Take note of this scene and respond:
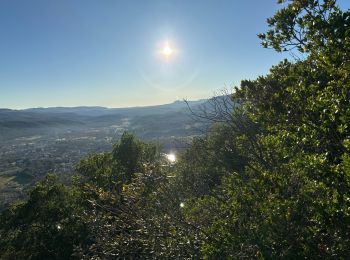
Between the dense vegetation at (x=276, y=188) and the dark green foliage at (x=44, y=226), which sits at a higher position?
the dense vegetation at (x=276, y=188)

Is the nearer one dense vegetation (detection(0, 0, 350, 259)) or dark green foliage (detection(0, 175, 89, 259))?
dense vegetation (detection(0, 0, 350, 259))

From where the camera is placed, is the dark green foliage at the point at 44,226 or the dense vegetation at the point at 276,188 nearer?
the dense vegetation at the point at 276,188

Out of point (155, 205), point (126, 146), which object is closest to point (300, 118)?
point (155, 205)

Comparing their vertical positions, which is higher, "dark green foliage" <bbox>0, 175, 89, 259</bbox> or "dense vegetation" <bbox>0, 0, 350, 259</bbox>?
"dense vegetation" <bbox>0, 0, 350, 259</bbox>

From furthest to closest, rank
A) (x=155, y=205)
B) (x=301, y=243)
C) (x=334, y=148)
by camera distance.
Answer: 1. (x=155, y=205)
2. (x=334, y=148)
3. (x=301, y=243)

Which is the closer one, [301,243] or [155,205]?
[301,243]

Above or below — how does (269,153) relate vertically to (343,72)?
below

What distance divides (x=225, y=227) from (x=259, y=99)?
6143 millimetres

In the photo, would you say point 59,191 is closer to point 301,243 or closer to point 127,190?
point 127,190

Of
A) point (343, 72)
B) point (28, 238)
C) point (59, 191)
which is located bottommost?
point (28, 238)

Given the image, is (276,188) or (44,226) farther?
(44,226)

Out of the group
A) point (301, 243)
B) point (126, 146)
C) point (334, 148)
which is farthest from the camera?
point (126, 146)

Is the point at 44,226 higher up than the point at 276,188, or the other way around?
the point at 276,188

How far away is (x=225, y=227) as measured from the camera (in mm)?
11516
